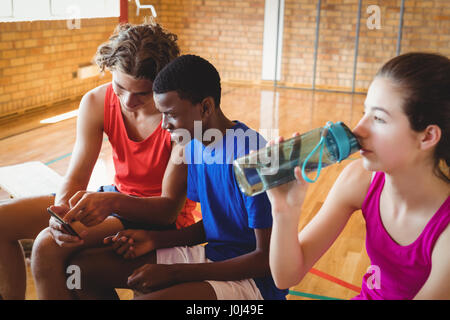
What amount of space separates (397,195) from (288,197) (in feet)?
0.77

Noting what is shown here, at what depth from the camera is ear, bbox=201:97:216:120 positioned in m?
1.25

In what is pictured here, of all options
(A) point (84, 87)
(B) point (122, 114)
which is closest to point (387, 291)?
(B) point (122, 114)

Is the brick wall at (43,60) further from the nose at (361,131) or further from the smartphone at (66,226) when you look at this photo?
the nose at (361,131)

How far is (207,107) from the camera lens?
126cm

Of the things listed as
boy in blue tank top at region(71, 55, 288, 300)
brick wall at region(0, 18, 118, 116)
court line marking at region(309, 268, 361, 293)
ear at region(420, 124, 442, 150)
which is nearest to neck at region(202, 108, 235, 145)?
boy in blue tank top at region(71, 55, 288, 300)

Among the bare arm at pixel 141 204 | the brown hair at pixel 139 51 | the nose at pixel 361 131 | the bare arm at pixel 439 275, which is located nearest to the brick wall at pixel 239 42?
the brown hair at pixel 139 51

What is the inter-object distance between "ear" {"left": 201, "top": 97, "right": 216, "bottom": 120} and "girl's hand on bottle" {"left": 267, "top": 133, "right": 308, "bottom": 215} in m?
0.35

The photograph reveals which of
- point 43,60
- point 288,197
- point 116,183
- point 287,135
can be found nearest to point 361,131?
point 288,197

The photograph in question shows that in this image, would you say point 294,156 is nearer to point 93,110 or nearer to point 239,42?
point 93,110

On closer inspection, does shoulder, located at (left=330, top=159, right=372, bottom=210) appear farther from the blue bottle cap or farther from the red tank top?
the red tank top

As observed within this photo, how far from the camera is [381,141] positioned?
925 millimetres

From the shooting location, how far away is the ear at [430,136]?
0.92 metres

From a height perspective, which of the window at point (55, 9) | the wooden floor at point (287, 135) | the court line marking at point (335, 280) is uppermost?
the window at point (55, 9)
